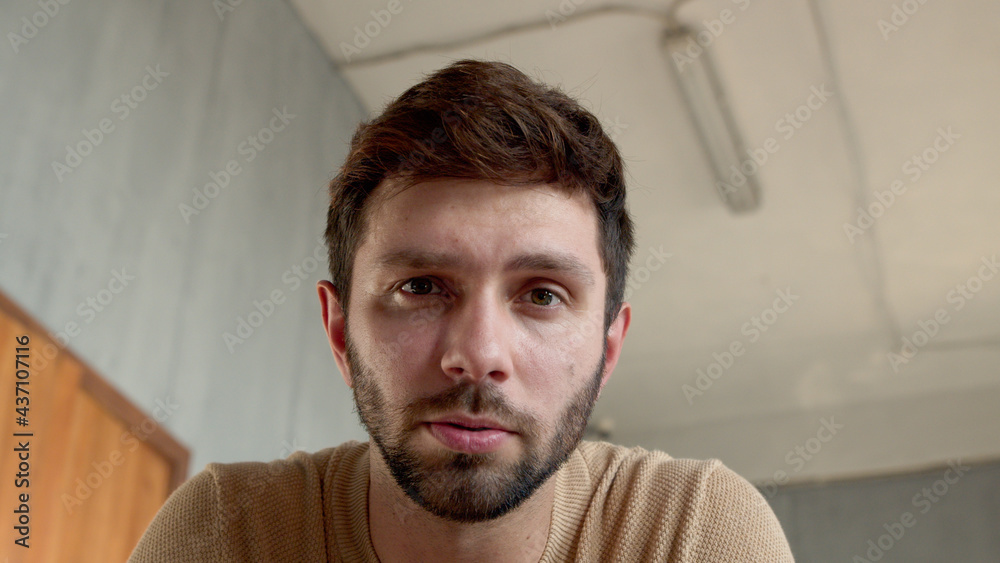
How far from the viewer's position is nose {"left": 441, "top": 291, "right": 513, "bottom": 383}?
0.98 metres

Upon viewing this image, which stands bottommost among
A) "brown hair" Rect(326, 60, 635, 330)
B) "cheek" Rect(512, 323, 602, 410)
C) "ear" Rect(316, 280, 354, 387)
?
"cheek" Rect(512, 323, 602, 410)

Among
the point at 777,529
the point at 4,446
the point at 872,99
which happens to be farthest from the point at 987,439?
the point at 4,446

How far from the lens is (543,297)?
3.55ft

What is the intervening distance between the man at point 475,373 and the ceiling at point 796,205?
2183 millimetres

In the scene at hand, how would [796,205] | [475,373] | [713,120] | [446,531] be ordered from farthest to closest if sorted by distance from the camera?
[796,205]
[713,120]
[446,531]
[475,373]

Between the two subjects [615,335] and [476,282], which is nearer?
[476,282]

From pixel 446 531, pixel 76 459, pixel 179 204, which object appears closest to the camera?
pixel 446 531

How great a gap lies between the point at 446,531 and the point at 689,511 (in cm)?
31

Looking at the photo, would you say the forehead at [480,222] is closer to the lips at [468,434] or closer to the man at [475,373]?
the man at [475,373]

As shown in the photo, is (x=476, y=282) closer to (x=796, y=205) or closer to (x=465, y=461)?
(x=465, y=461)

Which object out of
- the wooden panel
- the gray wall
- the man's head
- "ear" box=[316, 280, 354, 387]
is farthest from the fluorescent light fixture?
"ear" box=[316, 280, 354, 387]

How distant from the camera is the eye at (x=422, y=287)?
105 centimetres

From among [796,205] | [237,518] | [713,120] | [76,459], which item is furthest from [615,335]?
[796,205]

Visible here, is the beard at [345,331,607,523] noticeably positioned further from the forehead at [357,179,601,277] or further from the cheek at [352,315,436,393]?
the forehead at [357,179,601,277]
